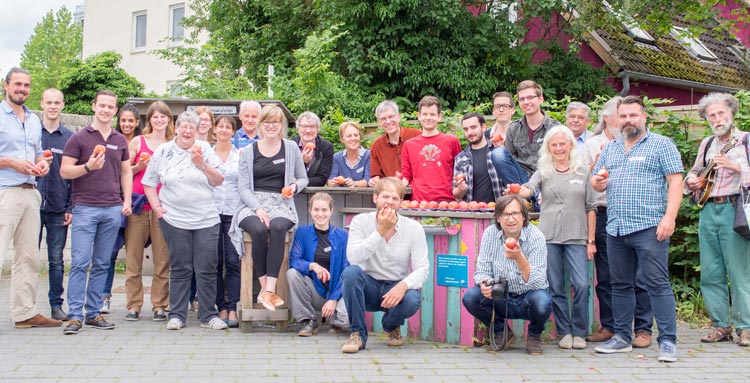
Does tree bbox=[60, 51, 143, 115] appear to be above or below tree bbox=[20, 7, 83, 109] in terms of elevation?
below

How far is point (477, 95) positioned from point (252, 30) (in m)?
6.16

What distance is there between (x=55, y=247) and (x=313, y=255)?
2.65 meters

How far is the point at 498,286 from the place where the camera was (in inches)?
233

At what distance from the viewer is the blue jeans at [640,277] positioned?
6109mm

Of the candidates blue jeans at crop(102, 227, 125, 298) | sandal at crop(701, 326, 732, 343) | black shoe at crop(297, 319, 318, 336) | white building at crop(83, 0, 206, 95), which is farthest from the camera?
white building at crop(83, 0, 206, 95)

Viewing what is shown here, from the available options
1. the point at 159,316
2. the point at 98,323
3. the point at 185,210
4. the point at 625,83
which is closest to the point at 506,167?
the point at 185,210

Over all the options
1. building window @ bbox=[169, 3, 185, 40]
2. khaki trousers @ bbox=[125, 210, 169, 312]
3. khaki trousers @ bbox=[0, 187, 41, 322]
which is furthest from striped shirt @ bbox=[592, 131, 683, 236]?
building window @ bbox=[169, 3, 185, 40]

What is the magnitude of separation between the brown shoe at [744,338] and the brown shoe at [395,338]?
299 cm

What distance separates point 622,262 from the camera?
6375 mm

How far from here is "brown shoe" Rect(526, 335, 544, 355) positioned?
620cm

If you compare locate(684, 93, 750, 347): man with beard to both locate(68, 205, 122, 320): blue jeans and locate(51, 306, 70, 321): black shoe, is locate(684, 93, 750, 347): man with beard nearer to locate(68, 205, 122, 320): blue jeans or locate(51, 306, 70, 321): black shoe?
locate(68, 205, 122, 320): blue jeans

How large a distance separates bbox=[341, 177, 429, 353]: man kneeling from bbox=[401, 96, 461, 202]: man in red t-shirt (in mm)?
936

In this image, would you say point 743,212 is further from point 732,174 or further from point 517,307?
point 517,307

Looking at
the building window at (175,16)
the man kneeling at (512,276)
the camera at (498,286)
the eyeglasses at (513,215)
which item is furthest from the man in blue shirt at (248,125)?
the building window at (175,16)
